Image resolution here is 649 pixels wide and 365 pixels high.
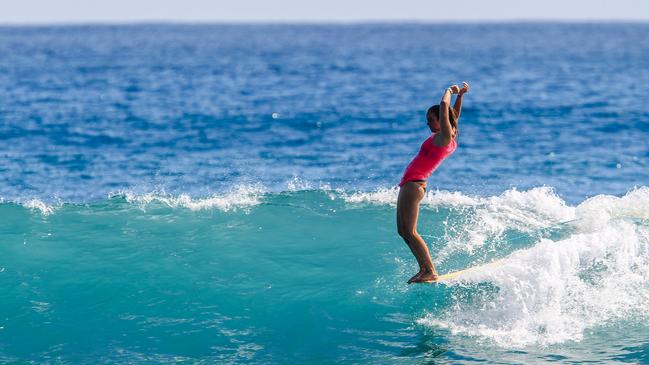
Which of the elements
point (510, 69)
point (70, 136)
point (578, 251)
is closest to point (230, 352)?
point (578, 251)

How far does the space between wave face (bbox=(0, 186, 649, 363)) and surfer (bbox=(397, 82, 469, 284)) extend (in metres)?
0.92

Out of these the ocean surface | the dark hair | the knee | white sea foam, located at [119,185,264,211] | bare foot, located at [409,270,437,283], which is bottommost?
the ocean surface

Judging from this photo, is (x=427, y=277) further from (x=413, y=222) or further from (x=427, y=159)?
(x=427, y=159)

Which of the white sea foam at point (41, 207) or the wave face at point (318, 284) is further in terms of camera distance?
the white sea foam at point (41, 207)

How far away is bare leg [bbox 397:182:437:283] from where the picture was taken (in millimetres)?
10312

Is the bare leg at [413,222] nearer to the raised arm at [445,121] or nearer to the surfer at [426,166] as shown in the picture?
the surfer at [426,166]

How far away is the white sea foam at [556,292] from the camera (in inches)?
412

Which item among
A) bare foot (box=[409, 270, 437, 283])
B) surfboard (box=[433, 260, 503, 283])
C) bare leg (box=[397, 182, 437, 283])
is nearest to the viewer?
Result: bare leg (box=[397, 182, 437, 283])

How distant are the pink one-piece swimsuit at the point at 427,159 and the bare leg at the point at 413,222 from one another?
0.10m

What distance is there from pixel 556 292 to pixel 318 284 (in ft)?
9.85

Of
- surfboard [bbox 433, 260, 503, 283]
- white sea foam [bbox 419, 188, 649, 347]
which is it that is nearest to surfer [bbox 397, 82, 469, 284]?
surfboard [bbox 433, 260, 503, 283]

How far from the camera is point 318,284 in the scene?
1193 cm

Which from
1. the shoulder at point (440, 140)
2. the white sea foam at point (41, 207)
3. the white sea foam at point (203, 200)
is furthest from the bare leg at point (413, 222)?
the white sea foam at point (41, 207)

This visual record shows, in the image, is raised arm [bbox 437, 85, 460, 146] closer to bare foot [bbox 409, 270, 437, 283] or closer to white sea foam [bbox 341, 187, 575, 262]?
bare foot [bbox 409, 270, 437, 283]
